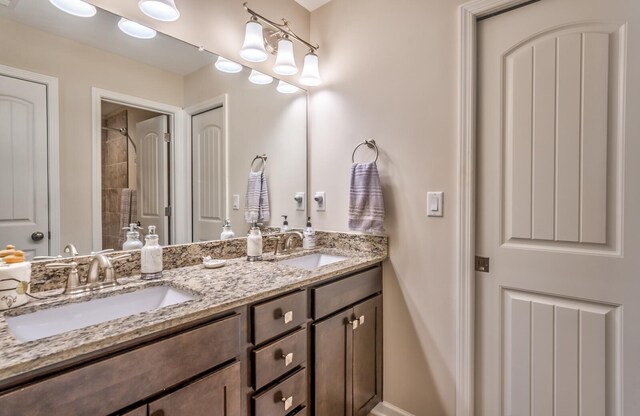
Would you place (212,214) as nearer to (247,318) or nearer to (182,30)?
(247,318)

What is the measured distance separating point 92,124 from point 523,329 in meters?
1.95

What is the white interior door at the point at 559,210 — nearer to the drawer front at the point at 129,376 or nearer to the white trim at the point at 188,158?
the drawer front at the point at 129,376

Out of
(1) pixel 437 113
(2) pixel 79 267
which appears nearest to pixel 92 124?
(2) pixel 79 267

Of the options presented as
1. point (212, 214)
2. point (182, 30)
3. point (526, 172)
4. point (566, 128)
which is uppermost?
point (182, 30)

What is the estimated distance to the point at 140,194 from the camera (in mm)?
1378

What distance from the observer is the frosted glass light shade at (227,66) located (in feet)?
5.33

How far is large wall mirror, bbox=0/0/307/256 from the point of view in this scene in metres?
1.08

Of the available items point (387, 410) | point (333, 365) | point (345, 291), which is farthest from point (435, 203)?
point (387, 410)

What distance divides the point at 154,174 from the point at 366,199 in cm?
104

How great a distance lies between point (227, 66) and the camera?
167cm

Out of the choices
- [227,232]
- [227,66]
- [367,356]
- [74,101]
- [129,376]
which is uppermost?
[227,66]

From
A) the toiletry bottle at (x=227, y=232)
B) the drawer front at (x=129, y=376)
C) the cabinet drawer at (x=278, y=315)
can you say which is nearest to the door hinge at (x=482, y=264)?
the cabinet drawer at (x=278, y=315)

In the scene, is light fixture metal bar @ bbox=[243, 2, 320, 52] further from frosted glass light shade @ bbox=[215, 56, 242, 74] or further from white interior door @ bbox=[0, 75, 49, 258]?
white interior door @ bbox=[0, 75, 49, 258]

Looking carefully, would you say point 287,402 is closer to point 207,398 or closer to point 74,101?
point 207,398
